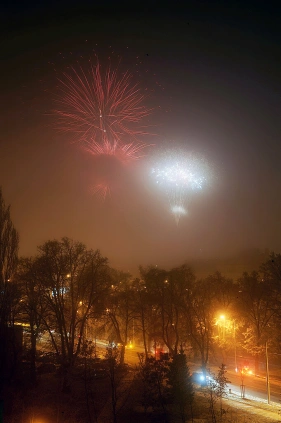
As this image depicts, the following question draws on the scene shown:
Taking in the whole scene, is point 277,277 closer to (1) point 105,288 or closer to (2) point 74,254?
(1) point 105,288

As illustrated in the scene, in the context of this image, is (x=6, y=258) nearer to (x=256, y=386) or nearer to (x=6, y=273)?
(x=6, y=273)

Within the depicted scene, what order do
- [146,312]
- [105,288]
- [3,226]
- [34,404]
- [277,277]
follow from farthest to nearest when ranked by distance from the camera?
[146,312] < [277,277] < [105,288] < [3,226] < [34,404]

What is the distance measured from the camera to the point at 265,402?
2761 centimetres

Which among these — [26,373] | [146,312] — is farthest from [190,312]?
[26,373]

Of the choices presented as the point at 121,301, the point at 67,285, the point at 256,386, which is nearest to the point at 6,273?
the point at 67,285

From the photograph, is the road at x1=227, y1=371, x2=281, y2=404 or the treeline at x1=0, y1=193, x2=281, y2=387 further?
the road at x1=227, y1=371, x2=281, y2=404

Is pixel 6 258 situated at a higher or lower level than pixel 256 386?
higher

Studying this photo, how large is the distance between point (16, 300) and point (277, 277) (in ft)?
90.9

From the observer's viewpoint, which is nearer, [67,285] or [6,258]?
[6,258]

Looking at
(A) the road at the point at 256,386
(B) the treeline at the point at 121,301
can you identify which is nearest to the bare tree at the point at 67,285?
(B) the treeline at the point at 121,301

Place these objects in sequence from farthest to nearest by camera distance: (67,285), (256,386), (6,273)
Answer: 1. (256,386)
2. (67,285)
3. (6,273)

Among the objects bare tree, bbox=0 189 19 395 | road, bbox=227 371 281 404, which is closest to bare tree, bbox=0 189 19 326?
bare tree, bbox=0 189 19 395

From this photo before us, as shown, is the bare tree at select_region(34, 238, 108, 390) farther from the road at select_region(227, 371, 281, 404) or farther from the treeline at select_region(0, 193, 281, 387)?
the road at select_region(227, 371, 281, 404)

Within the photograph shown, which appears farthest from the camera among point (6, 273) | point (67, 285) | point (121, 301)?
point (121, 301)
